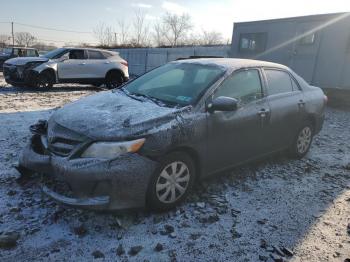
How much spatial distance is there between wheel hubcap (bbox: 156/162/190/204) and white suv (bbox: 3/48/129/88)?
945 cm

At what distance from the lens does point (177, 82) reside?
408cm

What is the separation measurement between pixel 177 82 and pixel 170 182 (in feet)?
4.50

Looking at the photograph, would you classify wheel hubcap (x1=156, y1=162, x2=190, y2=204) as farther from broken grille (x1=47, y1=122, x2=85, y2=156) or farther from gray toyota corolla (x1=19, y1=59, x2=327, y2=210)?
broken grille (x1=47, y1=122, x2=85, y2=156)

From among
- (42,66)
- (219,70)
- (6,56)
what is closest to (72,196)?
(219,70)

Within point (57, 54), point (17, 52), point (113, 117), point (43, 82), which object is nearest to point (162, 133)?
point (113, 117)

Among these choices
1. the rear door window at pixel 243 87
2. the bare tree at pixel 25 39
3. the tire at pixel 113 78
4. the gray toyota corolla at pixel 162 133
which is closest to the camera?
the gray toyota corolla at pixel 162 133

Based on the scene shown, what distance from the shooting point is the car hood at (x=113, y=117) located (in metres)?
2.98

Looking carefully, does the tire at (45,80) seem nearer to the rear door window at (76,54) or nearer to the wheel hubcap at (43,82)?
the wheel hubcap at (43,82)

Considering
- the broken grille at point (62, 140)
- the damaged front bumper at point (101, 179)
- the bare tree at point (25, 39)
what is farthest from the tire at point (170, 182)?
the bare tree at point (25, 39)

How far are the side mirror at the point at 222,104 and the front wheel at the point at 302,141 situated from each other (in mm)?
2013

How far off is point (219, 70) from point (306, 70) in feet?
35.5

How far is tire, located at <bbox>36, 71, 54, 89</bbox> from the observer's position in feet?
37.4

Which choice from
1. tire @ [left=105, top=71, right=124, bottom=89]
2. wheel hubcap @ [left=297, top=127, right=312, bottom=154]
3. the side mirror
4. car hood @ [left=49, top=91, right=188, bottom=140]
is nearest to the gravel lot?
wheel hubcap @ [left=297, top=127, right=312, bottom=154]

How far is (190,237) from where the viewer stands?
3045 mm
